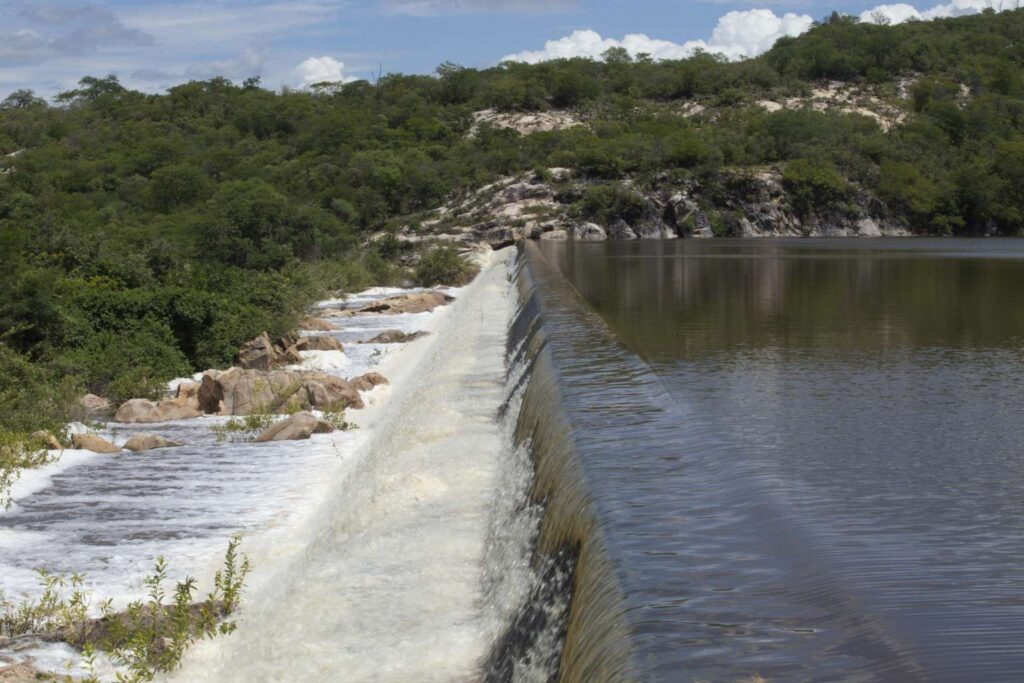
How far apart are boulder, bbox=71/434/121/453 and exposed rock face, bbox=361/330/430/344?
11.4 meters

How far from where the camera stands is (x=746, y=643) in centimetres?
502

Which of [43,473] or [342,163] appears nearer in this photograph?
[43,473]

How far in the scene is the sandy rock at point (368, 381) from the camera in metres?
19.5

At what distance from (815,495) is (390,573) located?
335cm

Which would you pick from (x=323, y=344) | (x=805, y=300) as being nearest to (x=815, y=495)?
(x=805, y=300)

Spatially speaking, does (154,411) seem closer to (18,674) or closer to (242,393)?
(242,393)

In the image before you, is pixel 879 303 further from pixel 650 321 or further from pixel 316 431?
pixel 316 431

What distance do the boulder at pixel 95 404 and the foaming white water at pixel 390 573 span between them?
18.6 feet

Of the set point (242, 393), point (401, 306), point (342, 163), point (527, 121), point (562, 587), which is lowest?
point (242, 393)

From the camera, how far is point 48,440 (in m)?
14.8

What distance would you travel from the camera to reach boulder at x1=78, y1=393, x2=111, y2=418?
705 inches

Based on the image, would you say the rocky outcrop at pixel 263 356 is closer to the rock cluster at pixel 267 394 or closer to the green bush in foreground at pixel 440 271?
the rock cluster at pixel 267 394

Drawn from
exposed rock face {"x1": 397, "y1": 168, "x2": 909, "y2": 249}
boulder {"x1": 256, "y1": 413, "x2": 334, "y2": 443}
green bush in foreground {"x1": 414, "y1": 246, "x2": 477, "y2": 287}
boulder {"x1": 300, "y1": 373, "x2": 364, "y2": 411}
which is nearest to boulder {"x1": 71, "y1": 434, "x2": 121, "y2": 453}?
boulder {"x1": 256, "y1": 413, "x2": 334, "y2": 443}

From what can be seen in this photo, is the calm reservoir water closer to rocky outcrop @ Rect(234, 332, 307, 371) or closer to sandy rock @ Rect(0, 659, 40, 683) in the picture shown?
sandy rock @ Rect(0, 659, 40, 683)
